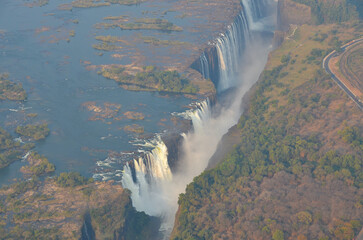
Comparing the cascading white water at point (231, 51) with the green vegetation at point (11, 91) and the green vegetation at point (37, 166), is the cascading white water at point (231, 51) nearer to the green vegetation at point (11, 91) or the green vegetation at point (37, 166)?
the green vegetation at point (11, 91)

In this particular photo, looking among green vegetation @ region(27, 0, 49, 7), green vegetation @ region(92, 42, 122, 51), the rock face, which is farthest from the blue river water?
the rock face

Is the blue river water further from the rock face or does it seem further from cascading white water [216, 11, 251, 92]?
the rock face

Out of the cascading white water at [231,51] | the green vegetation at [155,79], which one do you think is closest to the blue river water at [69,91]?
the green vegetation at [155,79]

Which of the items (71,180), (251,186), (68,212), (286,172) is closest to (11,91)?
(71,180)

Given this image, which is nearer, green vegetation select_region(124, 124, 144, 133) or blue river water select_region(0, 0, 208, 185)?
blue river water select_region(0, 0, 208, 185)

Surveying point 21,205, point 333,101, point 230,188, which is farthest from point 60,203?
point 333,101

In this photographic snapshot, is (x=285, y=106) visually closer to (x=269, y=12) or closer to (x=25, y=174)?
(x=25, y=174)
